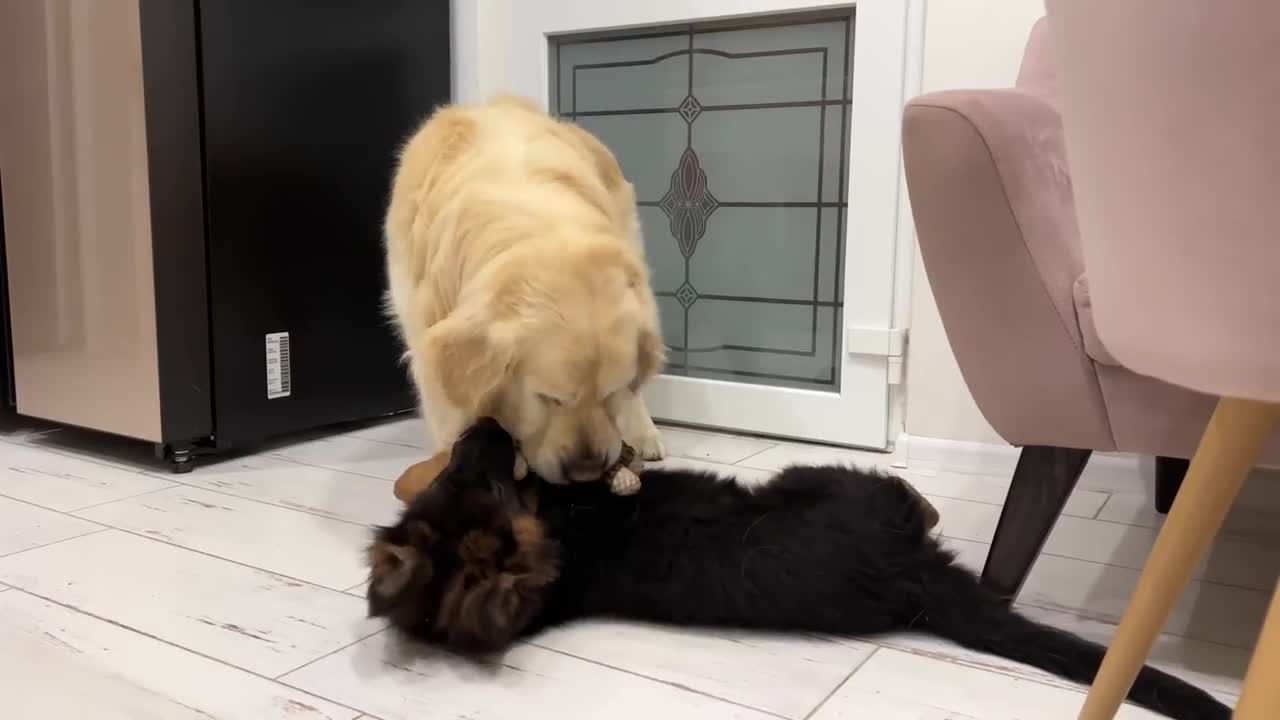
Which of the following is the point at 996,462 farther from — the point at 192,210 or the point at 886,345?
the point at 192,210

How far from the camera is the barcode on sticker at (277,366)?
187cm

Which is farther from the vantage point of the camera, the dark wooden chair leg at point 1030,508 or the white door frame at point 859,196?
the white door frame at point 859,196

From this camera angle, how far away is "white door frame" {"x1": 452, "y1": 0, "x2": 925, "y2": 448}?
1.83 meters

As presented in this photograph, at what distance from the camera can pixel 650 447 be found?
1894mm

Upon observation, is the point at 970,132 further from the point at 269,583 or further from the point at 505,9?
the point at 505,9

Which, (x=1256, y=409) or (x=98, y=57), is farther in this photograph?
(x=98, y=57)

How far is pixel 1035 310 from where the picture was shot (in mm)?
981

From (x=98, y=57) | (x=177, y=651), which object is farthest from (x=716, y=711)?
(x=98, y=57)

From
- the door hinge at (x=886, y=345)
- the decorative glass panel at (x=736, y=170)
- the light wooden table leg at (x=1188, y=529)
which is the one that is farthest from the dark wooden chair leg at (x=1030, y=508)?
the decorative glass panel at (x=736, y=170)

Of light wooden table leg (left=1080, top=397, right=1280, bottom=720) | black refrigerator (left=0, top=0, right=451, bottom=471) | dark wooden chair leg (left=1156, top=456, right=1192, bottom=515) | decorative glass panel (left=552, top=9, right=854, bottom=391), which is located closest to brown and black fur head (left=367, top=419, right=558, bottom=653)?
light wooden table leg (left=1080, top=397, right=1280, bottom=720)

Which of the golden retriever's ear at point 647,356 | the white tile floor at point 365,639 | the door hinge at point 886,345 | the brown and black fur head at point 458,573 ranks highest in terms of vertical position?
the golden retriever's ear at point 647,356

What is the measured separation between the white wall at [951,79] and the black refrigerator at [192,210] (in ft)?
3.93

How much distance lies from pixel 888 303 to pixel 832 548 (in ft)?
3.01

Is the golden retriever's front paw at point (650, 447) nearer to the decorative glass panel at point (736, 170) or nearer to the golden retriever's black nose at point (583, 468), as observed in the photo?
the decorative glass panel at point (736, 170)
